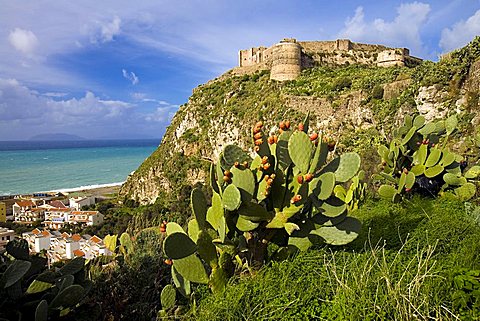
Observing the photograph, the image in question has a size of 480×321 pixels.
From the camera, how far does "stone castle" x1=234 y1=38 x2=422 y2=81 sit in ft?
87.2

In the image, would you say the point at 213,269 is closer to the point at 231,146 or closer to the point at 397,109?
the point at 231,146

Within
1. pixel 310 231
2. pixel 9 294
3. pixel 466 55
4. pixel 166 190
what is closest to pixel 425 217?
pixel 310 231

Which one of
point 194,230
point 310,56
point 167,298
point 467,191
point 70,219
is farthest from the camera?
point 310,56

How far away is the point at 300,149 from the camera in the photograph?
2.43 meters

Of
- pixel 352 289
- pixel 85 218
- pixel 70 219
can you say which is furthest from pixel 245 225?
pixel 70 219

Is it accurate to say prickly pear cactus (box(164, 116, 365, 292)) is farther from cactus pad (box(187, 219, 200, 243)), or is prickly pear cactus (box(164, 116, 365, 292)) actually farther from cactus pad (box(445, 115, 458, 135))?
cactus pad (box(445, 115, 458, 135))

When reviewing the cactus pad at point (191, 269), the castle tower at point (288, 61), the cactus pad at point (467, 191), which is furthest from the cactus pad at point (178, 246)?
the castle tower at point (288, 61)

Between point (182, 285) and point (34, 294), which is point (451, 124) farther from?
point (34, 294)

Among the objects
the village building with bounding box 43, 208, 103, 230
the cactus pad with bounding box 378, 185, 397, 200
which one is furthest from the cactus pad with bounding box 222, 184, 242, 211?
the village building with bounding box 43, 208, 103, 230

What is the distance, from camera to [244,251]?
2.45 m

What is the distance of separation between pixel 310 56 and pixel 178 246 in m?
29.3

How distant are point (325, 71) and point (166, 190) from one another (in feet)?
57.7

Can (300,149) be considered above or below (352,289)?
above

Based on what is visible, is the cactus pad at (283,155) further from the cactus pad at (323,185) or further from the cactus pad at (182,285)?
the cactus pad at (182,285)
